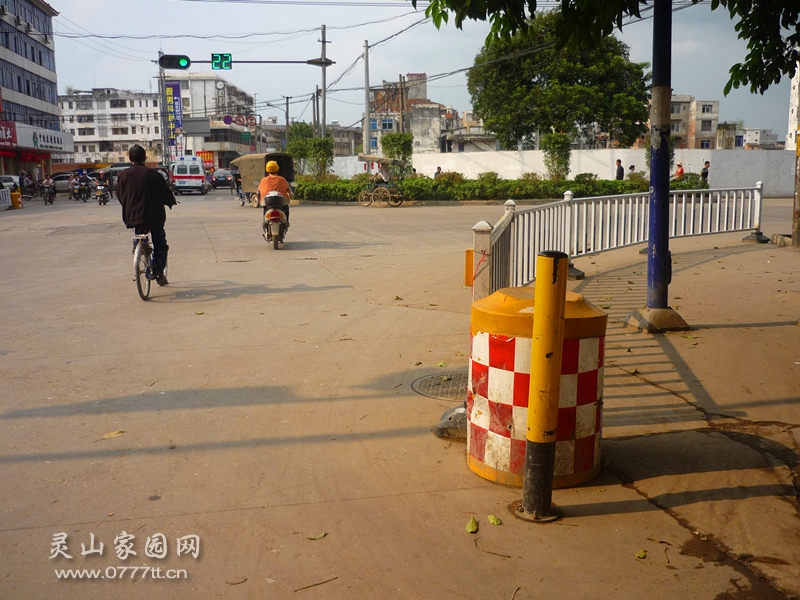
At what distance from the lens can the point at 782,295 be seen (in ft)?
31.4

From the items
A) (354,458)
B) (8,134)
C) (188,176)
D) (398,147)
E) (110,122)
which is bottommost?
(354,458)

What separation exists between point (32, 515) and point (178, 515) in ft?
2.34

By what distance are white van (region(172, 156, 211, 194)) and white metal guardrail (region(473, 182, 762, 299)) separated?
146 ft

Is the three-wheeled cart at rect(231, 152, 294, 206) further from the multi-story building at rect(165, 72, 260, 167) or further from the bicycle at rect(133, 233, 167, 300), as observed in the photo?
the multi-story building at rect(165, 72, 260, 167)

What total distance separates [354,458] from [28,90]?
74.9 metres

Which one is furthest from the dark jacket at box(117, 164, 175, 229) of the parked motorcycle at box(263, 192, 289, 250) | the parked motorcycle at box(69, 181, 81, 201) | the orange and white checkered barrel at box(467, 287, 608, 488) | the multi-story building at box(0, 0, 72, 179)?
the multi-story building at box(0, 0, 72, 179)

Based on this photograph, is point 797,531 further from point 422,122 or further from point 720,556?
point 422,122

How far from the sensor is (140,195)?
9969 millimetres

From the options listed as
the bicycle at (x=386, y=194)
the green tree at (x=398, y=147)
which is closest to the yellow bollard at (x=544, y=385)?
the bicycle at (x=386, y=194)

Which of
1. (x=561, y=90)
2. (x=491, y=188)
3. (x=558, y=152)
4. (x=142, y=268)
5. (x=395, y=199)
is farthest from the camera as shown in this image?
(x=561, y=90)

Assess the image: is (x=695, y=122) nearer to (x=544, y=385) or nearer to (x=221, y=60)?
(x=221, y=60)

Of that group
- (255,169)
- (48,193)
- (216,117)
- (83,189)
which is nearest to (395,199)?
(255,169)

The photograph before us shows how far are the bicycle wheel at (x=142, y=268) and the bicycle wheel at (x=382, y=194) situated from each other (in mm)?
24378

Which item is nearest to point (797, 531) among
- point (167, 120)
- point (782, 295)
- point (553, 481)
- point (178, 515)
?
point (553, 481)
